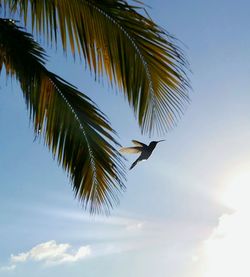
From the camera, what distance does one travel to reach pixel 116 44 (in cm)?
474

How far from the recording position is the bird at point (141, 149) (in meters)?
5.36

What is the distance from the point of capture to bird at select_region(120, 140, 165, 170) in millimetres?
5359

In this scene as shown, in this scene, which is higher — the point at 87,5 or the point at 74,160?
the point at 87,5

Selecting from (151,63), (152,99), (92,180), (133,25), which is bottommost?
(92,180)

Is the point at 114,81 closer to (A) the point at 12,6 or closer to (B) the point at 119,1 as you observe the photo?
(B) the point at 119,1

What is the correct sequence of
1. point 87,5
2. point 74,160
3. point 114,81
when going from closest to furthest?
point 87,5 → point 114,81 → point 74,160

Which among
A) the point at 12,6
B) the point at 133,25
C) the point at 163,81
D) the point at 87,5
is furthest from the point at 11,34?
the point at 163,81

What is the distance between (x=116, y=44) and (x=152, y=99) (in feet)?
2.04

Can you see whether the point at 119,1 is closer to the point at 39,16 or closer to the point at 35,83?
the point at 39,16

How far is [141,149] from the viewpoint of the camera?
17.7ft

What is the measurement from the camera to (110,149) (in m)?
5.11

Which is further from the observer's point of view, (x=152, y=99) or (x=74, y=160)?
(x=74, y=160)

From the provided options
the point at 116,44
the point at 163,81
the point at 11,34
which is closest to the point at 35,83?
the point at 11,34

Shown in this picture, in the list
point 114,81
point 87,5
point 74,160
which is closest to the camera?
point 87,5
